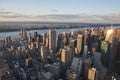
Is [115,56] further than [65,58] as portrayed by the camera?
Yes

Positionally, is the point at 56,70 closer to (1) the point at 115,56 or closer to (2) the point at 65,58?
(2) the point at 65,58

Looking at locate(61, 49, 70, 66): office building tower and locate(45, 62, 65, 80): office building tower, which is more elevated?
locate(61, 49, 70, 66): office building tower

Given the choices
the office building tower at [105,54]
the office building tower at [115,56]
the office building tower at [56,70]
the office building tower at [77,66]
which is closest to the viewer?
the office building tower at [56,70]

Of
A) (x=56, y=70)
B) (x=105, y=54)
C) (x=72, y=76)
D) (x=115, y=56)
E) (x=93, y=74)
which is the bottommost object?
(x=72, y=76)

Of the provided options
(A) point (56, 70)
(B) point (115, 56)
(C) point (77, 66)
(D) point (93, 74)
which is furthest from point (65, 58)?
(B) point (115, 56)

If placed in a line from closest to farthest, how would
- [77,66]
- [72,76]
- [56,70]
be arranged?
[72,76]
[56,70]
[77,66]

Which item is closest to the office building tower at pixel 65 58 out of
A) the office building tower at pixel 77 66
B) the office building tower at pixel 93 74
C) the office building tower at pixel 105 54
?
the office building tower at pixel 77 66

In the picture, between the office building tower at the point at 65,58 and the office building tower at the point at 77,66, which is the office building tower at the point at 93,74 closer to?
the office building tower at the point at 77,66

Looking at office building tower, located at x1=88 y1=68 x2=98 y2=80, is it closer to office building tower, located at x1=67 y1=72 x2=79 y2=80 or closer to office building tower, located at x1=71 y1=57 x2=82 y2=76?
office building tower, located at x1=67 y1=72 x2=79 y2=80

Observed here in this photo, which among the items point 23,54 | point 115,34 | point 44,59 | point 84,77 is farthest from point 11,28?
point 84,77

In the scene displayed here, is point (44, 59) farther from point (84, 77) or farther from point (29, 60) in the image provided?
point (84, 77)

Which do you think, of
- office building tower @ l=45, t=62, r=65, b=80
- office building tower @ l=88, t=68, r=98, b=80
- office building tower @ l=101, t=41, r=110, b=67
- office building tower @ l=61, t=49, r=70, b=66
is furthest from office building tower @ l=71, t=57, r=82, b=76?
office building tower @ l=101, t=41, r=110, b=67
